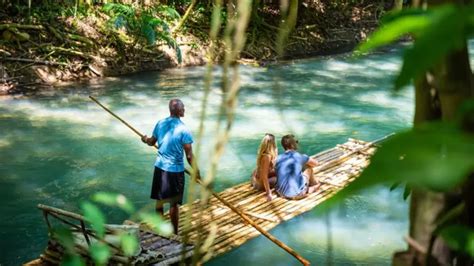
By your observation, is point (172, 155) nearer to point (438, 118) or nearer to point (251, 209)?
point (251, 209)

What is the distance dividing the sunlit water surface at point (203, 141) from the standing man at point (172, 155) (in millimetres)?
653

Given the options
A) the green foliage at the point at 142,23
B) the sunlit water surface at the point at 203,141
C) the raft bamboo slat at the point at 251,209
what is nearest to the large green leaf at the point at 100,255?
the sunlit water surface at the point at 203,141

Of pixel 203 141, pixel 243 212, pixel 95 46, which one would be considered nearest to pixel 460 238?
pixel 243 212

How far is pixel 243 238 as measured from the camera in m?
4.64

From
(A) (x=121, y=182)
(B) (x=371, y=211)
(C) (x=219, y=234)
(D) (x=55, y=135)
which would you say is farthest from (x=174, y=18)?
(C) (x=219, y=234)

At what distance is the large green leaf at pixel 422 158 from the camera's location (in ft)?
1.14

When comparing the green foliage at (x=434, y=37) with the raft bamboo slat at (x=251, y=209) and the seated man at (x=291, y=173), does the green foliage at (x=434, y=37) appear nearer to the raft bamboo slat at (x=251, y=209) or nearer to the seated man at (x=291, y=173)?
the raft bamboo slat at (x=251, y=209)

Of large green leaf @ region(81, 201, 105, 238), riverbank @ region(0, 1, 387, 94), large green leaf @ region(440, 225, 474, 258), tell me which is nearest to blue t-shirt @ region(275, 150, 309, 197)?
riverbank @ region(0, 1, 387, 94)

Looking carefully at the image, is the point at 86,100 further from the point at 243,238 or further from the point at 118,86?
the point at 243,238

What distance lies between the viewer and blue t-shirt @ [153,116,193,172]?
443 cm

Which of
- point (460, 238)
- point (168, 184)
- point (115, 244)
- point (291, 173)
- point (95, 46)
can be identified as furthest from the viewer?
point (95, 46)

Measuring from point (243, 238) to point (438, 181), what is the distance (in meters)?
4.38

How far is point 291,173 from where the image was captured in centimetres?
543

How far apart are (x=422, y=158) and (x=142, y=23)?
12.1 metres
